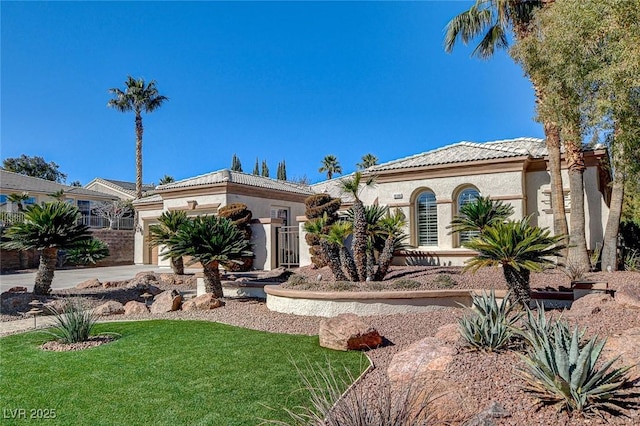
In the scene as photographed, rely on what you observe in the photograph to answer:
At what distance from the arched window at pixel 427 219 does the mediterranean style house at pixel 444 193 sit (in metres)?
0.04

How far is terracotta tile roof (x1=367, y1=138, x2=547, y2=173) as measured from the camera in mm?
16859

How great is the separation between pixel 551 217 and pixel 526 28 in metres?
7.00

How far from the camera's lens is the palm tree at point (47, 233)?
1227cm

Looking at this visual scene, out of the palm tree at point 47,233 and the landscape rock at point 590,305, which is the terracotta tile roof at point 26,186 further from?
the landscape rock at point 590,305

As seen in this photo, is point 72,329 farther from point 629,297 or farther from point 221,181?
point 221,181

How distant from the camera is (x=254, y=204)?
23.5 m

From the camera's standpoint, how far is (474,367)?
473 centimetres

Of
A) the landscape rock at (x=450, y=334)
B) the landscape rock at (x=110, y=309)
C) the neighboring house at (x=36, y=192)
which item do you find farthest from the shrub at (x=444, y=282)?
the neighboring house at (x=36, y=192)

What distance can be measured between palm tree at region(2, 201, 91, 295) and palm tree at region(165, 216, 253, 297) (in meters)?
3.65

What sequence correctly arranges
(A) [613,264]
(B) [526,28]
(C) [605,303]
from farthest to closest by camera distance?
(B) [526,28] → (A) [613,264] → (C) [605,303]

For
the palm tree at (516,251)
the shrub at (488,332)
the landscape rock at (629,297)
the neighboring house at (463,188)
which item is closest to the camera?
the shrub at (488,332)

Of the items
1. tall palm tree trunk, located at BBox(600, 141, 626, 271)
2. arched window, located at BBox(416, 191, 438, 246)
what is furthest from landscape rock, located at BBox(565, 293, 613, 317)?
arched window, located at BBox(416, 191, 438, 246)

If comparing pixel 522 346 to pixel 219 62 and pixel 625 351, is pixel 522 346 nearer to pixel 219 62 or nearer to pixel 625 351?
pixel 625 351

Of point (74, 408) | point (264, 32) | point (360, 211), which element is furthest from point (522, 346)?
point (264, 32)
